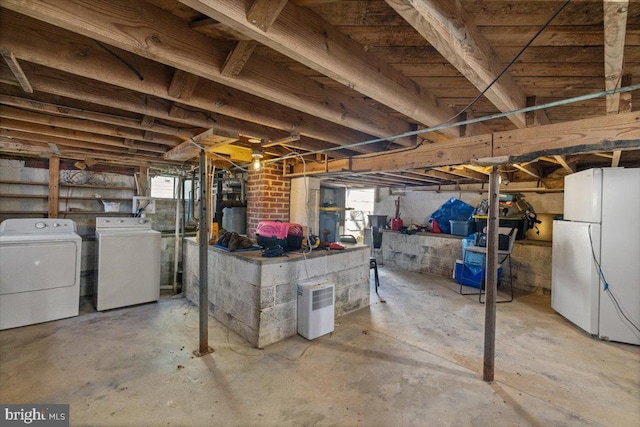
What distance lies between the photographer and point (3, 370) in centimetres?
212

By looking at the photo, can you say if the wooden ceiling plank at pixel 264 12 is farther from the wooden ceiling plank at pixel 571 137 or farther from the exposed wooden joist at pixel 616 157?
the exposed wooden joist at pixel 616 157

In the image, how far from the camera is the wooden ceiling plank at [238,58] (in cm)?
121

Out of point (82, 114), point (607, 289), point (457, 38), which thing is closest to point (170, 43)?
point (457, 38)

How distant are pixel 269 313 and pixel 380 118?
6.68 feet

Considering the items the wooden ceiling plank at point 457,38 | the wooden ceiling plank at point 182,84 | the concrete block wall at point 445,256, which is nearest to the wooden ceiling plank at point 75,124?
the wooden ceiling plank at point 182,84

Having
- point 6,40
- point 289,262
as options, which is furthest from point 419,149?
point 6,40

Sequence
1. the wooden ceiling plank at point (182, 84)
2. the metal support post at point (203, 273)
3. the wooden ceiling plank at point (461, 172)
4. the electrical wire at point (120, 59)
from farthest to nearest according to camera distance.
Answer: the wooden ceiling plank at point (461, 172), the metal support post at point (203, 273), the wooden ceiling plank at point (182, 84), the electrical wire at point (120, 59)

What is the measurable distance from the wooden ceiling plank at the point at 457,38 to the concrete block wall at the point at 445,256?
4.09 m

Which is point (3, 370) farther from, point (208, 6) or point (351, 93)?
point (351, 93)

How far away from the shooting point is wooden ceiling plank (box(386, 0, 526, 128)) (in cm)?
88

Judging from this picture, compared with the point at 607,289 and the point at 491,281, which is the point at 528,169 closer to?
the point at 607,289

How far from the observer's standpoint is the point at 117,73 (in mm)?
1391
